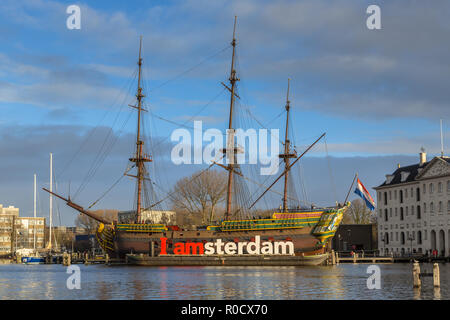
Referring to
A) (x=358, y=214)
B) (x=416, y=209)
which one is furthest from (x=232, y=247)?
(x=358, y=214)

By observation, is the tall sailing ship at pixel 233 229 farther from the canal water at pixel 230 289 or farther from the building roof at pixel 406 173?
the building roof at pixel 406 173

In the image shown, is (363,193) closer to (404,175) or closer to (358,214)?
(404,175)

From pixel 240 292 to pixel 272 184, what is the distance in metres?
48.4

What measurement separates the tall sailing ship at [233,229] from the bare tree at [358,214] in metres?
64.8

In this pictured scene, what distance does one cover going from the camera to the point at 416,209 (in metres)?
116

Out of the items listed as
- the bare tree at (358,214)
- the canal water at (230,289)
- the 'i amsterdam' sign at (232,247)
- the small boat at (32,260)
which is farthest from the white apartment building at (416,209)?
the small boat at (32,260)

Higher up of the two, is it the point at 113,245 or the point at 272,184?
the point at 272,184

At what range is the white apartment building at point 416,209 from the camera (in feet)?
354

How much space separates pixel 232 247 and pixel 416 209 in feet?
159

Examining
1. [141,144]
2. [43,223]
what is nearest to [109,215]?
[43,223]

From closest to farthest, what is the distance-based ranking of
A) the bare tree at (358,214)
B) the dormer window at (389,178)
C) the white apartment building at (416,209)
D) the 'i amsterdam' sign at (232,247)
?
the 'i amsterdam' sign at (232,247) < the white apartment building at (416,209) < the dormer window at (389,178) < the bare tree at (358,214)

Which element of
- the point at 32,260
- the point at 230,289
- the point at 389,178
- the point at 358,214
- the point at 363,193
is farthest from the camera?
the point at 358,214

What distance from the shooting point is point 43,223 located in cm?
19425
